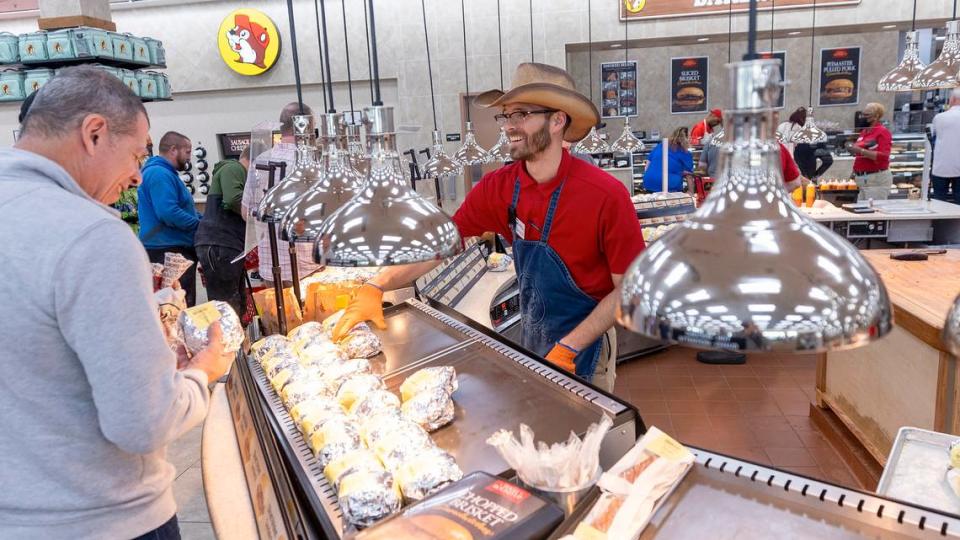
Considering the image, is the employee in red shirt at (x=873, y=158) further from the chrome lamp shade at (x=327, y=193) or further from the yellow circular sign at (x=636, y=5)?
the chrome lamp shade at (x=327, y=193)

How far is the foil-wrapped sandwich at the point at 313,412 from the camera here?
1.78 metres

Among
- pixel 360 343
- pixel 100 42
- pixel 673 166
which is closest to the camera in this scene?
pixel 360 343

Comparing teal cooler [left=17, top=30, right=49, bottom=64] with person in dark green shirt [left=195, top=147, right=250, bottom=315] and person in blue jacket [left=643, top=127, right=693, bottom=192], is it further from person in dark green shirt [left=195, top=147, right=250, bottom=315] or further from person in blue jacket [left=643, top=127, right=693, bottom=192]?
person in blue jacket [left=643, top=127, right=693, bottom=192]

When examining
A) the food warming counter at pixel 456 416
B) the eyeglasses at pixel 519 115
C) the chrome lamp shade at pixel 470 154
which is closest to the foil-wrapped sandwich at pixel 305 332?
the food warming counter at pixel 456 416

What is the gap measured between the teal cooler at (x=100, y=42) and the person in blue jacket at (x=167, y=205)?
73 centimetres

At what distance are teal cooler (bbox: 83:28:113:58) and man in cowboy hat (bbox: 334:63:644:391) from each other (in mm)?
3634

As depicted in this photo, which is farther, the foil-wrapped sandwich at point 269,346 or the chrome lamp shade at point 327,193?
the foil-wrapped sandwich at point 269,346

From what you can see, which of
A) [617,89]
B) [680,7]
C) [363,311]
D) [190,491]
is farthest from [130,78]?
[617,89]

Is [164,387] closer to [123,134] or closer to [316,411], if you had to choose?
[316,411]

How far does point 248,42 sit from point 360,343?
813 centimetres

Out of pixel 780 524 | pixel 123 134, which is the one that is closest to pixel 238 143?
pixel 123 134

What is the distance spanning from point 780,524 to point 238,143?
9.54 metres

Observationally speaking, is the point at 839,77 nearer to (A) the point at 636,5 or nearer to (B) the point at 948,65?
(A) the point at 636,5

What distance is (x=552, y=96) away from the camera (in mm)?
2279
